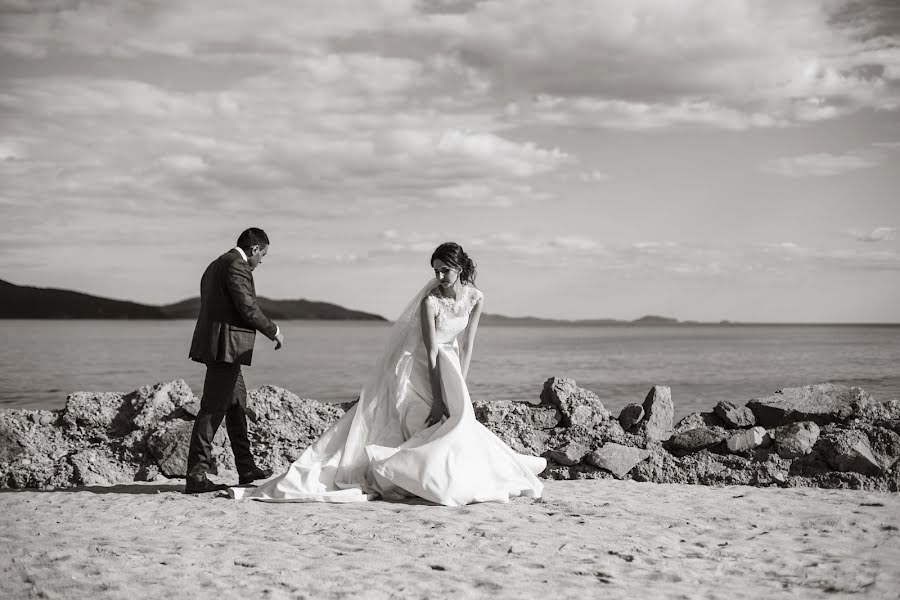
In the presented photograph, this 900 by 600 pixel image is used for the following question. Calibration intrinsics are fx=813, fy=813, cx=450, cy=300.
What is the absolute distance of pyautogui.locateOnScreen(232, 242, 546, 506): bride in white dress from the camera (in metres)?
6.33

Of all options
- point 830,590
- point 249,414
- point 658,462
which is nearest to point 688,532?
point 830,590

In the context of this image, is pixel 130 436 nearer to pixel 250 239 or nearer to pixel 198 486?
pixel 198 486

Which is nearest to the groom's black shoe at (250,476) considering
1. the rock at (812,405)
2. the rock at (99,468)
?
the rock at (99,468)

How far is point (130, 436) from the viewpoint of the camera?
8.29 metres

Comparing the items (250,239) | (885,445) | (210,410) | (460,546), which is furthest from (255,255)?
(885,445)

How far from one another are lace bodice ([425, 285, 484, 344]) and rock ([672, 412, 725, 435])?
10.9 feet

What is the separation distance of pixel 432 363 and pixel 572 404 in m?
2.73

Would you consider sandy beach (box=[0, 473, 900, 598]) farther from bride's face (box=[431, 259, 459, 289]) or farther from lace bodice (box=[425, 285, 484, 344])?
bride's face (box=[431, 259, 459, 289])

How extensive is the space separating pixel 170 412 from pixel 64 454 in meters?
1.12

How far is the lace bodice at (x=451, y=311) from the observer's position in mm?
6852

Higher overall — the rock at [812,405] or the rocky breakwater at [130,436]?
the rock at [812,405]

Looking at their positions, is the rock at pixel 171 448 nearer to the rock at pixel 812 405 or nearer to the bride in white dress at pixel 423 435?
the bride in white dress at pixel 423 435

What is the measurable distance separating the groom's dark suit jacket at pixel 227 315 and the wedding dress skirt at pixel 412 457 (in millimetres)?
1034

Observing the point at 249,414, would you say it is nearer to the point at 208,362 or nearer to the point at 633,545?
the point at 208,362
